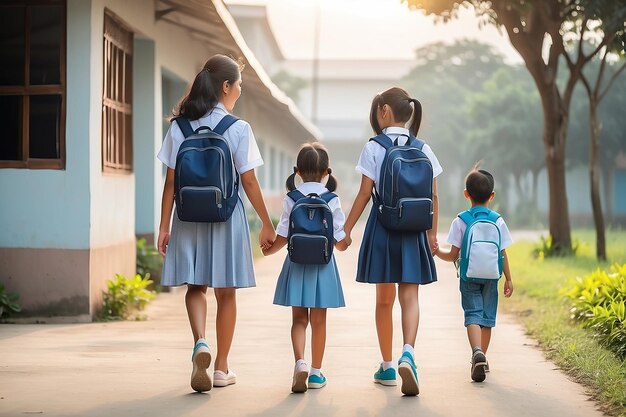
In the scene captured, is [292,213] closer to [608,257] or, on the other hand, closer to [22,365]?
[22,365]

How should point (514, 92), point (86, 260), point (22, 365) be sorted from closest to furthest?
point (22, 365)
point (86, 260)
point (514, 92)

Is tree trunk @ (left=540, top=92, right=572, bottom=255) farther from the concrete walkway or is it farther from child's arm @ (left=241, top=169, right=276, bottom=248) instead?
child's arm @ (left=241, top=169, right=276, bottom=248)

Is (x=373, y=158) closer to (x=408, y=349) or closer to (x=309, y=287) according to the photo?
(x=309, y=287)

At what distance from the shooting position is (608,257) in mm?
19547

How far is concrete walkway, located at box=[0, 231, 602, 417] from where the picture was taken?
6465mm

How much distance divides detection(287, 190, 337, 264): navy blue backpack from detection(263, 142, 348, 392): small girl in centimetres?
7

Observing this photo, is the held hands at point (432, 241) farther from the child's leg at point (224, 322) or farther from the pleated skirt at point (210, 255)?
the child's leg at point (224, 322)

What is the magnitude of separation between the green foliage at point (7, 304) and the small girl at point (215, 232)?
3959mm

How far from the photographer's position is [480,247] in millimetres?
7516

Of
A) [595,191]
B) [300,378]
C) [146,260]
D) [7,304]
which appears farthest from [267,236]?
[595,191]

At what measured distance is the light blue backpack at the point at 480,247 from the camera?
24.6ft

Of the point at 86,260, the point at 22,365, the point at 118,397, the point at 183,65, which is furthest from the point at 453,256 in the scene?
the point at 183,65

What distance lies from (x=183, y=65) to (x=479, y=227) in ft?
33.1

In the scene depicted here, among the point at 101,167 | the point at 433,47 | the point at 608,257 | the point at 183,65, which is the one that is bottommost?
the point at 608,257
